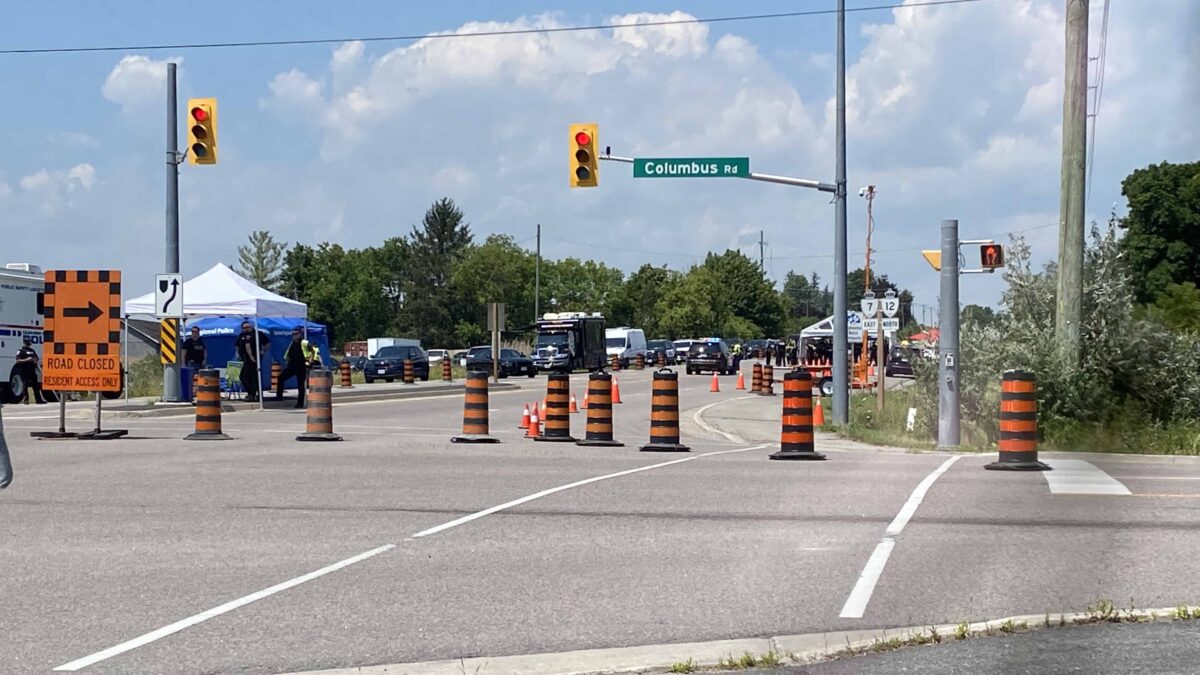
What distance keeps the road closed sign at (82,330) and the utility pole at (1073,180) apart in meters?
14.6

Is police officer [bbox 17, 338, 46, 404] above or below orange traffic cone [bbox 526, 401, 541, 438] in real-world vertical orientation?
above

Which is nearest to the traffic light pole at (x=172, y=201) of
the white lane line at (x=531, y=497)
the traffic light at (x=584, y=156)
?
the traffic light at (x=584, y=156)

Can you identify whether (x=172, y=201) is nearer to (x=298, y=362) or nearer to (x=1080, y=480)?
(x=298, y=362)

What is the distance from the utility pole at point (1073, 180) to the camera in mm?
21531

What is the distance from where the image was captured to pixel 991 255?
66.6 ft

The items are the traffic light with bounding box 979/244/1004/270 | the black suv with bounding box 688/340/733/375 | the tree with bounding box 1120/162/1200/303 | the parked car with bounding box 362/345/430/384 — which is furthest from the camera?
the black suv with bounding box 688/340/733/375

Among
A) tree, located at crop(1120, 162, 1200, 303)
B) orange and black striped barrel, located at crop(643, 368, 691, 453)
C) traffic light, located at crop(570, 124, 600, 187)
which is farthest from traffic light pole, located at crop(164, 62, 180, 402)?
tree, located at crop(1120, 162, 1200, 303)

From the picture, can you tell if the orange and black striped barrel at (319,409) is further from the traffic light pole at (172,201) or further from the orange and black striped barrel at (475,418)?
the traffic light pole at (172,201)

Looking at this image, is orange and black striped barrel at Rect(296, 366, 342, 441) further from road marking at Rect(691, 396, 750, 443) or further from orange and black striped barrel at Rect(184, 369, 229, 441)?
road marking at Rect(691, 396, 750, 443)

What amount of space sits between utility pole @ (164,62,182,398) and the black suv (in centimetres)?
3798

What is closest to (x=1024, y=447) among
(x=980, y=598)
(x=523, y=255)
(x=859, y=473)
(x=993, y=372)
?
(x=859, y=473)

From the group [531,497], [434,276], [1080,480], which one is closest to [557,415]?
[531,497]

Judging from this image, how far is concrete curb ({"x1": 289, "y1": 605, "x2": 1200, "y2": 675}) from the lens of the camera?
6750 mm

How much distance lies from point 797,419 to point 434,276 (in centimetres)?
12904
